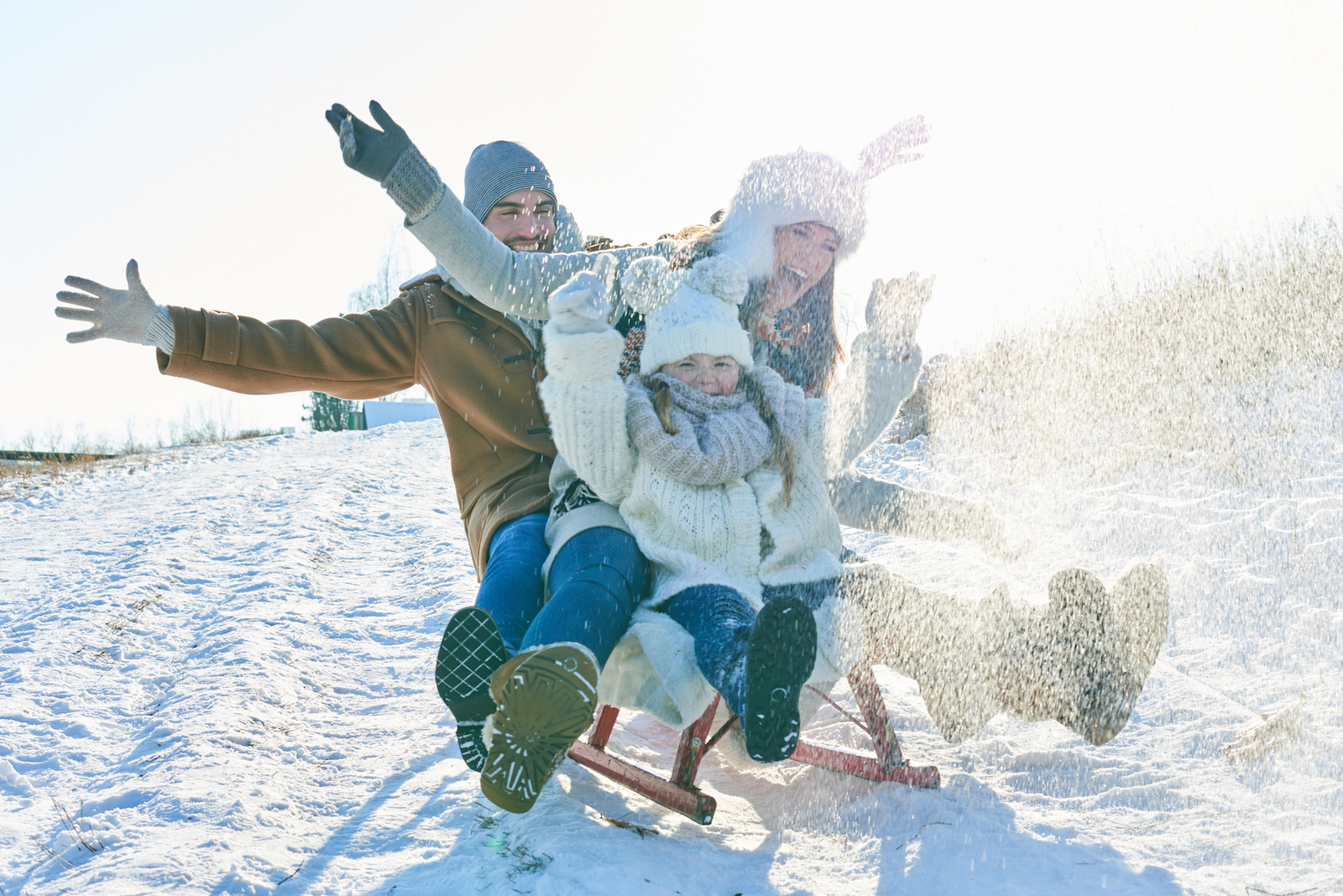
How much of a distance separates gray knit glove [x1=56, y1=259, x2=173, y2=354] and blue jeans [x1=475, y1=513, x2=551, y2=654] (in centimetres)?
111

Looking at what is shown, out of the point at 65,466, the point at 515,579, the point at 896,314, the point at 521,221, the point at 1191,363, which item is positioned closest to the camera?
the point at 515,579

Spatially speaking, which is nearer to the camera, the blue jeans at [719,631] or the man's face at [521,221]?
the blue jeans at [719,631]

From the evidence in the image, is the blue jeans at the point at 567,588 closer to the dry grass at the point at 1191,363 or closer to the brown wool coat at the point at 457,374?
the brown wool coat at the point at 457,374

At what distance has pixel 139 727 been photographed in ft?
10.4

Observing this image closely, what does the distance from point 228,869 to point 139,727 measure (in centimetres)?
146

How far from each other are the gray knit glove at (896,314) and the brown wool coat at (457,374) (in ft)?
3.55

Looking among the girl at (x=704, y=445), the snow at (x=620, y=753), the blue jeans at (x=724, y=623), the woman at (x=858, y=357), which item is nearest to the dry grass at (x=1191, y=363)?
the snow at (x=620, y=753)

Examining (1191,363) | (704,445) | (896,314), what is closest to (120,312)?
(704,445)

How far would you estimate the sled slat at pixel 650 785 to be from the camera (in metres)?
2.26

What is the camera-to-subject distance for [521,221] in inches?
118

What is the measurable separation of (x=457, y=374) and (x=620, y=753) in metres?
1.37

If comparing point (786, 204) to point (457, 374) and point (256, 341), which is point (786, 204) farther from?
point (256, 341)

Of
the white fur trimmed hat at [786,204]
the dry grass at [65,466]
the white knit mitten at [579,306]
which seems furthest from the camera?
the dry grass at [65,466]

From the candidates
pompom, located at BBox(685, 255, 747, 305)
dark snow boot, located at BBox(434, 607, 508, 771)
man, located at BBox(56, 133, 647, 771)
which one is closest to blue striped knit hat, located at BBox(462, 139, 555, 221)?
man, located at BBox(56, 133, 647, 771)
